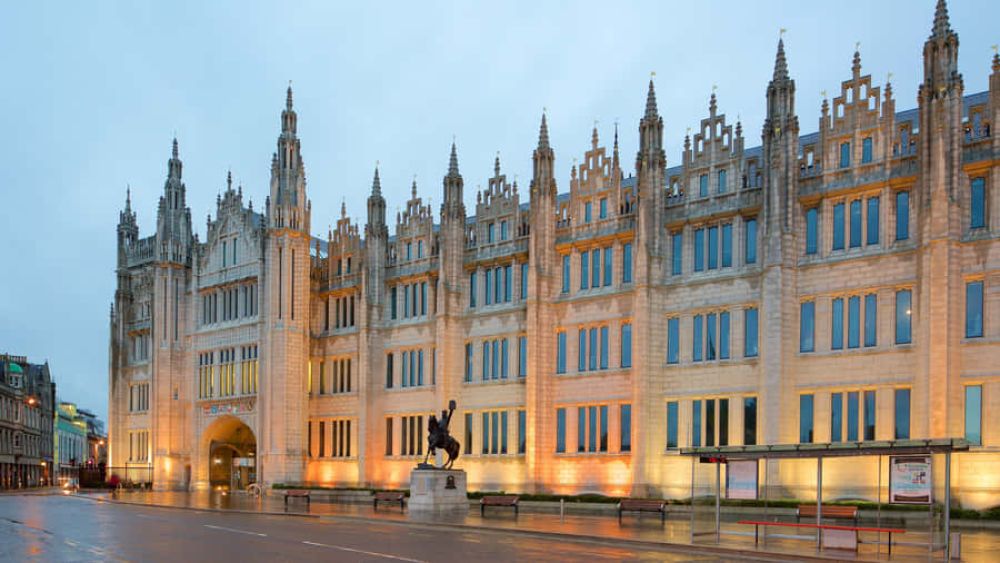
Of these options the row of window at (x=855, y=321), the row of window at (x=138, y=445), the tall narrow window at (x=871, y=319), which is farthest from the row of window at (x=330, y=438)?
the tall narrow window at (x=871, y=319)

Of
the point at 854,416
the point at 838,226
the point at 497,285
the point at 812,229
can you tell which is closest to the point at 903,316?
the point at 854,416

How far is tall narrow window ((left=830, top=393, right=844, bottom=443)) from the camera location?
38.9m

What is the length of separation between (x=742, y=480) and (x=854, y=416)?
41.7ft

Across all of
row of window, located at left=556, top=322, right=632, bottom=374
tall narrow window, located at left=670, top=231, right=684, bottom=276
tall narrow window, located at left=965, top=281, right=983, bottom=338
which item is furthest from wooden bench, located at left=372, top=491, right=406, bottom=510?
tall narrow window, located at left=965, top=281, right=983, bottom=338

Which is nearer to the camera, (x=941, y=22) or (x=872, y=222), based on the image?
(x=941, y=22)

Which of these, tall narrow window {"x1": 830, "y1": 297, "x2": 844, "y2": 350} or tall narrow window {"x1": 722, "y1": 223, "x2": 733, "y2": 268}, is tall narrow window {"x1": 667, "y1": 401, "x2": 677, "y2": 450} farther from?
tall narrow window {"x1": 830, "y1": 297, "x2": 844, "y2": 350}

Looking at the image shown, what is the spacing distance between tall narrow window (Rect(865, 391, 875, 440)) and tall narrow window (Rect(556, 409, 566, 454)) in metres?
15.5

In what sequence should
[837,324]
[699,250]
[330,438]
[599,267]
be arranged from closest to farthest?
[837,324], [699,250], [599,267], [330,438]

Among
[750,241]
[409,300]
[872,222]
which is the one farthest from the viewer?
[409,300]

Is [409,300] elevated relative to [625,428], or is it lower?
elevated

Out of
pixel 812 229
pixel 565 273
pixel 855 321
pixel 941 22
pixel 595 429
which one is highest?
pixel 941 22

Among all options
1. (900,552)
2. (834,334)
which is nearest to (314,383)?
(834,334)

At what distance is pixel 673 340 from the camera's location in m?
44.9

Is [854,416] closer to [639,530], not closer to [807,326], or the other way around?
[807,326]
